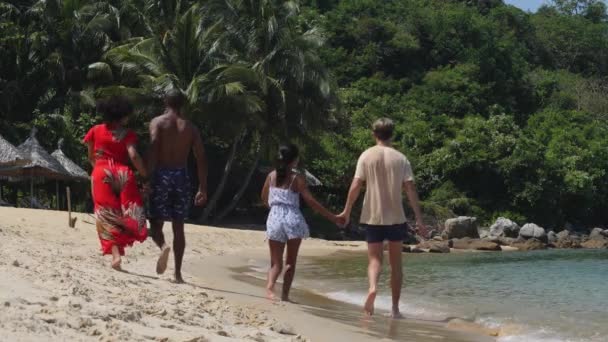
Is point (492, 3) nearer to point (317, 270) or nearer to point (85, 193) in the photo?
point (85, 193)

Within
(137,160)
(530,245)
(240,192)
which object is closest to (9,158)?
(240,192)

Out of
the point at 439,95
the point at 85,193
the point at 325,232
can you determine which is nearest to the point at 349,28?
the point at 439,95

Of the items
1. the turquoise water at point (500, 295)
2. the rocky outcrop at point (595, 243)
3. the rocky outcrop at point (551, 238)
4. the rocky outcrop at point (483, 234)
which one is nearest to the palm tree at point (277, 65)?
the rocky outcrop at point (483, 234)

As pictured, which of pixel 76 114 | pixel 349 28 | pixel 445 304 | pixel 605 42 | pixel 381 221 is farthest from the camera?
pixel 605 42

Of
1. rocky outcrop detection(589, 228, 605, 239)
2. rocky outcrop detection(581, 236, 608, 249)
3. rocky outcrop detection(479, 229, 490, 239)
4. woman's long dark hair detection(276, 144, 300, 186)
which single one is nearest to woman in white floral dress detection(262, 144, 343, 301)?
woman's long dark hair detection(276, 144, 300, 186)

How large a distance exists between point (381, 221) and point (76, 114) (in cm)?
2072

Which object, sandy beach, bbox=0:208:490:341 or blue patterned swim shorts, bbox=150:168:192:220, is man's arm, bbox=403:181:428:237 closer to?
sandy beach, bbox=0:208:490:341

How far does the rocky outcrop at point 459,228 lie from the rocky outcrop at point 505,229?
1.75 m

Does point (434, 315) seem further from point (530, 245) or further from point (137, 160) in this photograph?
point (530, 245)

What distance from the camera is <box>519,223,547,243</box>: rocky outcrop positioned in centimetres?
2772

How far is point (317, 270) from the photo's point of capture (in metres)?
12.4

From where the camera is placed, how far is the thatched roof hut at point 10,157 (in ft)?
68.6

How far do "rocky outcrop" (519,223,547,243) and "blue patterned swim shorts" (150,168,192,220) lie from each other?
887 inches

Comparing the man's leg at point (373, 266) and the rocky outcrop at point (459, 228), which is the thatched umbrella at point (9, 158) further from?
the man's leg at point (373, 266)
